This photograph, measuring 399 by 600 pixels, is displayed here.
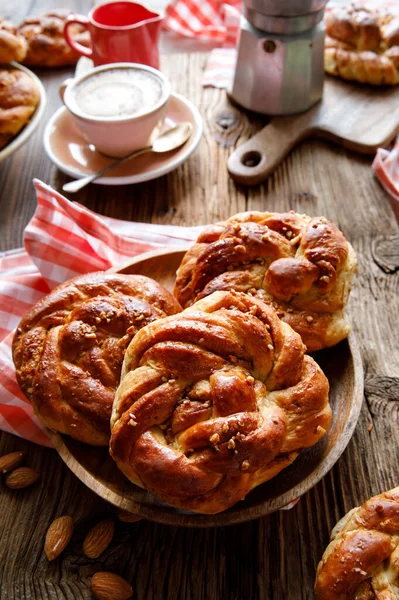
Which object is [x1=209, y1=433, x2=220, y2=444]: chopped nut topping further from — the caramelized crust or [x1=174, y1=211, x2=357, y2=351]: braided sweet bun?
the caramelized crust

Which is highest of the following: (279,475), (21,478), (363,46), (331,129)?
(363,46)

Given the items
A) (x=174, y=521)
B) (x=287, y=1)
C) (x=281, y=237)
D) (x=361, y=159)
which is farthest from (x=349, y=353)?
(x=287, y=1)

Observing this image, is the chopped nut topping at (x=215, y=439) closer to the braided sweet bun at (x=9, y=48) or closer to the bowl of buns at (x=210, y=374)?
the bowl of buns at (x=210, y=374)

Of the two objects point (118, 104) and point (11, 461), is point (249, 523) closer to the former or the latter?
point (11, 461)

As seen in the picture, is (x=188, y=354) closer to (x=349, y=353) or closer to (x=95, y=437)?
(x=95, y=437)

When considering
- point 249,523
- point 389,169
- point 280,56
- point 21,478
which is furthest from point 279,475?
point 280,56

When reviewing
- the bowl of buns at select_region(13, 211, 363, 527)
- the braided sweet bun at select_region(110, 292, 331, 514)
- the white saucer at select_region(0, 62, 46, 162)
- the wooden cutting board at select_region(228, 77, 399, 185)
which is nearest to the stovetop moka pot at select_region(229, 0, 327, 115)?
the wooden cutting board at select_region(228, 77, 399, 185)
